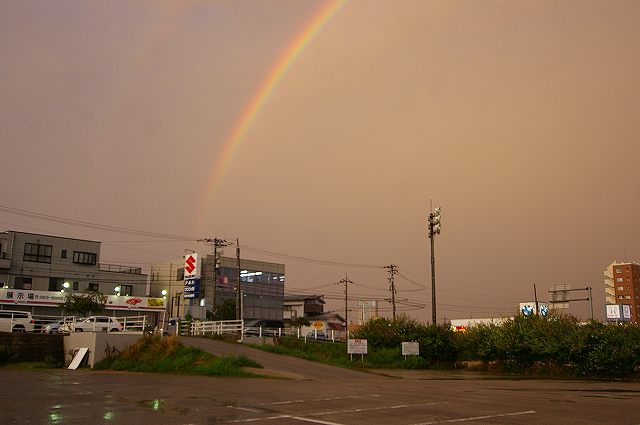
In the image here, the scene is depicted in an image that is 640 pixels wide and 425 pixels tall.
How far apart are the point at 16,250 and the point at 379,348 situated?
54.4 m

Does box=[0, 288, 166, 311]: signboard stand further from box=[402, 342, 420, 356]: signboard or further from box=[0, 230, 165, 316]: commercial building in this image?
box=[402, 342, 420, 356]: signboard

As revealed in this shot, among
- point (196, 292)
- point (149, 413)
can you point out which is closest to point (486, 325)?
point (196, 292)

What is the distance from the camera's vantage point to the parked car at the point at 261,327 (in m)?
44.2

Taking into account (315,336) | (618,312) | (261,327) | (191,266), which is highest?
(191,266)

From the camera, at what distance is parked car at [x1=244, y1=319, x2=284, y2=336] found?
4415 cm

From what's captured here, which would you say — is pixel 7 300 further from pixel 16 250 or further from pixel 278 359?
pixel 278 359

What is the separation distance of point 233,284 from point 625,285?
104 m

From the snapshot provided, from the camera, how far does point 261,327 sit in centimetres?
4453

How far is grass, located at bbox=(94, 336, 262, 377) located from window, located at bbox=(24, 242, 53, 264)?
158 ft

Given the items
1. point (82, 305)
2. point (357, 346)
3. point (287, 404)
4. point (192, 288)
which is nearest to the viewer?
point (287, 404)

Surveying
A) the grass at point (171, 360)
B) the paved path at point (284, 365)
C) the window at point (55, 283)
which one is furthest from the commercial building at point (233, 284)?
the grass at point (171, 360)

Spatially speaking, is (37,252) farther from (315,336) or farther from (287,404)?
(287,404)

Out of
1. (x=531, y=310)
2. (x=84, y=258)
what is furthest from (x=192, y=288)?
Answer: (x=84, y=258)

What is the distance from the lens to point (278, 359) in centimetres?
3319
